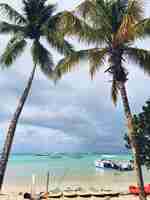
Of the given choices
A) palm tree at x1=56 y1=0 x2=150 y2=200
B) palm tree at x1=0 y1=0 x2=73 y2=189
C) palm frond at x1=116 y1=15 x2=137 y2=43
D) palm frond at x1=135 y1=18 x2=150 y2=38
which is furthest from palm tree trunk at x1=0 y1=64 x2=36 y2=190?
palm frond at x1=135 y1=18 x2=150 y2=38

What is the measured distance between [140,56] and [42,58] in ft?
27.2

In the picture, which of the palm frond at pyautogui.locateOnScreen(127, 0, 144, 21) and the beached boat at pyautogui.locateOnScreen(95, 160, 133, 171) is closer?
the palm frond at pyautogui.locateOnScreen(127, 0, 144, 21)

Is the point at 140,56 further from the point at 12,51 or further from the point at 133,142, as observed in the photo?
the point at 12,51

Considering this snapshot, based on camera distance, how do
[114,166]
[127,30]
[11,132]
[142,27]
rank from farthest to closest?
1. [114,166]
2. [11,132]
3. [142,27]
4. [127,30]

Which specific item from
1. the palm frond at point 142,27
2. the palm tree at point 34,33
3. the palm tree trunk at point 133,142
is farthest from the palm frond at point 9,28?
the palm frond at point 142,27

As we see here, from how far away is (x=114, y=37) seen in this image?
1727 centimetres

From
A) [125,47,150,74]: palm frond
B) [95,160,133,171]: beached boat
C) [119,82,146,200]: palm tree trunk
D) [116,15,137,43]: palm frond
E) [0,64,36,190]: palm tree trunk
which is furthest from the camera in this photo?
[95,160,133,171]: beached boat

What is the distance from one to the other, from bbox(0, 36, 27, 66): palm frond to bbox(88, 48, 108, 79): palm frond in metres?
7.28

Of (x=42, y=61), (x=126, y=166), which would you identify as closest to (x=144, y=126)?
(x=42, y=61)

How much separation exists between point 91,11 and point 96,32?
91 cm

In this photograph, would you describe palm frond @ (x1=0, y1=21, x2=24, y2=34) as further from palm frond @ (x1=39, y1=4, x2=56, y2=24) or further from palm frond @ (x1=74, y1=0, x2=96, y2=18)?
palm frond @ (x1=74, y1=0, x2=96, y2=18)

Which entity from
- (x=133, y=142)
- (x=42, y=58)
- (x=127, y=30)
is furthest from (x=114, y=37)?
(x=42, y=58)

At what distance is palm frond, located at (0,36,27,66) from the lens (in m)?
23.7

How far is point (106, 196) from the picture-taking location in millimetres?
25422
